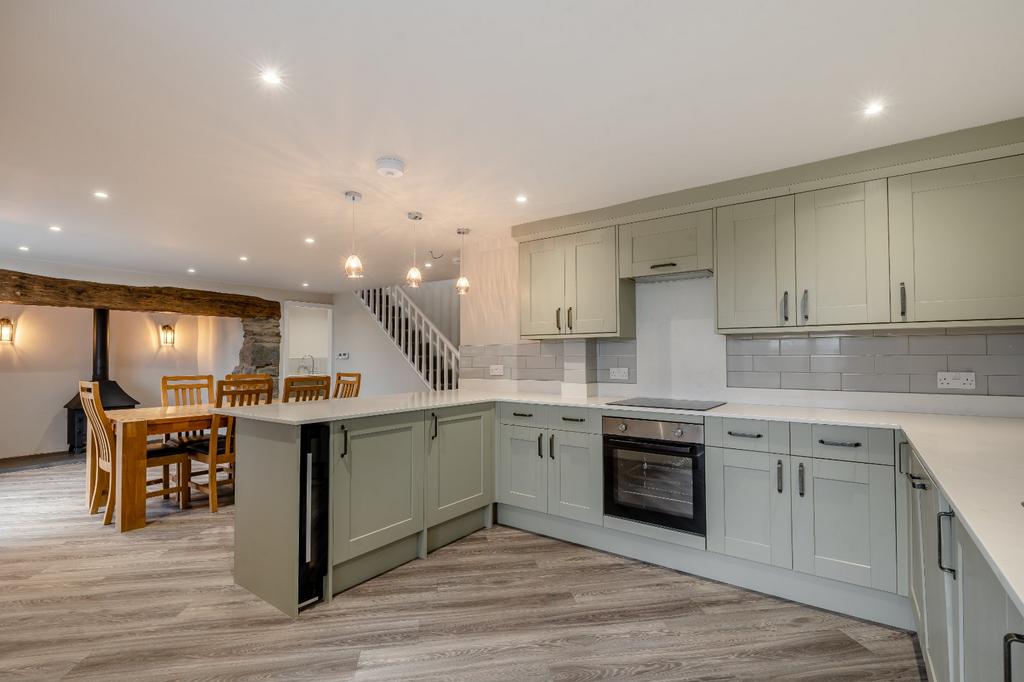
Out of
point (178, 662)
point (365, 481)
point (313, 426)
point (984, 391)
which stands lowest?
point (178, 662)

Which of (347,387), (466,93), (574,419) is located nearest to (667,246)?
(574,419)

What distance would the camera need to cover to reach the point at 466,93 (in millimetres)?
2027

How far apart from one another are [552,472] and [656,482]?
737mm

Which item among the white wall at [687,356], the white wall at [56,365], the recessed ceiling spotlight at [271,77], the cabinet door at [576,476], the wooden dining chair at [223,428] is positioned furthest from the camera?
the white wall at [56,365]

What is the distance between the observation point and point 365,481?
265cm

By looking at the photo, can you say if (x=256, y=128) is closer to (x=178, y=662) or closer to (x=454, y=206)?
(x=454, y=206)

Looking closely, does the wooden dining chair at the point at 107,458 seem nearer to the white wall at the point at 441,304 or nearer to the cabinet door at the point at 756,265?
the cabinet door at the point at 756,265

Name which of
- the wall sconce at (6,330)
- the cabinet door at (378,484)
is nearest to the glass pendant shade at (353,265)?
the cabinet door at (378,484)

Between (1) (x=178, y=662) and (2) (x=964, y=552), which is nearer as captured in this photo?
(2) (x=964, y=552)

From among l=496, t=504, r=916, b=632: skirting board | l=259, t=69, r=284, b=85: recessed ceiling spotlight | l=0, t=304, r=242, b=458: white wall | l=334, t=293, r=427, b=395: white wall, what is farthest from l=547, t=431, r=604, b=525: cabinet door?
l=0, t=304, r=242, b=458: white wall

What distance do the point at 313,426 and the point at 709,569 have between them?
2356 mm

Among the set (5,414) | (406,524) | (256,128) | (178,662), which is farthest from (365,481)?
(5,414)

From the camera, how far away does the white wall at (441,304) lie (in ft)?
26.5

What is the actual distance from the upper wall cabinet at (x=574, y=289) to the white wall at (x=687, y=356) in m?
0.18
